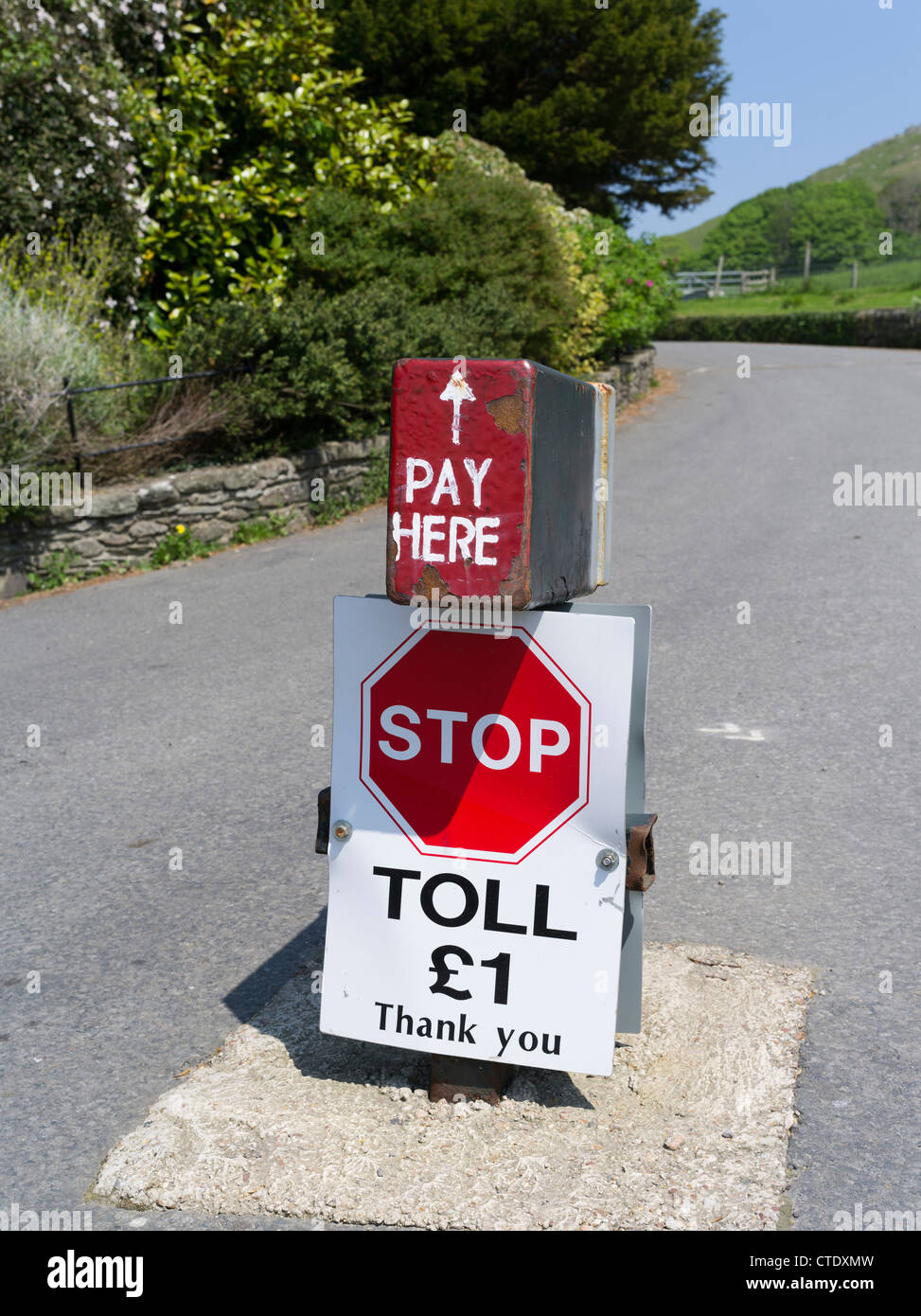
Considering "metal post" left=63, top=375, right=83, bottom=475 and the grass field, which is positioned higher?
the grass field

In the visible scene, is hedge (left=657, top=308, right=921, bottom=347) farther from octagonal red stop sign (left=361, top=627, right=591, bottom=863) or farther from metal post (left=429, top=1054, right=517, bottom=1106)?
metal post (left=429, top=1054, right=517, bottom=1106)

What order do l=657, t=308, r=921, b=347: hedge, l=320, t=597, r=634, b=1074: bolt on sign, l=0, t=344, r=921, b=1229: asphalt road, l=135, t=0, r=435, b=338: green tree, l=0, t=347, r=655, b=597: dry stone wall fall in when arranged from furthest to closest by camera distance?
l=657, t=308, r=921, b=347: hedge → l=135, t=0, r=435, b=338: green tree → l=0, t=347, r=655, b=597: dry stone wall → l=0, t=344, r=921, b=1229: asphalt road → l=320, t=597, r=634, b=1074: bolt on sign

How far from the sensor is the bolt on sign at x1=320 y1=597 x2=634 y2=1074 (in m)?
2.66

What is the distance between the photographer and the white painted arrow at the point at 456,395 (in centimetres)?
229

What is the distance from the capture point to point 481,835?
2.74 m

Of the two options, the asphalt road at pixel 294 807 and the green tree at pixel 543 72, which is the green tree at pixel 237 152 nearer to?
the asphalt road at pixel 294 807

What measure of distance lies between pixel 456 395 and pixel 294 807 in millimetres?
2812

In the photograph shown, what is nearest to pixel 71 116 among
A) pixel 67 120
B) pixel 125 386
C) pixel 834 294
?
pixel 67 120

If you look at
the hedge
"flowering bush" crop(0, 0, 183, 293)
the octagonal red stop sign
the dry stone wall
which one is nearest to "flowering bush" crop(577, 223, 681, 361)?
the dry stone wall

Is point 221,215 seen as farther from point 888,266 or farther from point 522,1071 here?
point 888,266

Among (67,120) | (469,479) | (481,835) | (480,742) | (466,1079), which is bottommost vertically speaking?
(466,1079)

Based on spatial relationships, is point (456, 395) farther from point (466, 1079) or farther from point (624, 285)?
point (624, 285)

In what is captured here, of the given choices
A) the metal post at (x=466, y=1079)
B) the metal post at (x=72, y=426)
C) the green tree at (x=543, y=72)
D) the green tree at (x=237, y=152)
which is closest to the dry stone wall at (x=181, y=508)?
the metal post at (x=72, y=426)

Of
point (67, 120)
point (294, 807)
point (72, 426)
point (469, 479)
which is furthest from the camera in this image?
point (67, 120)
